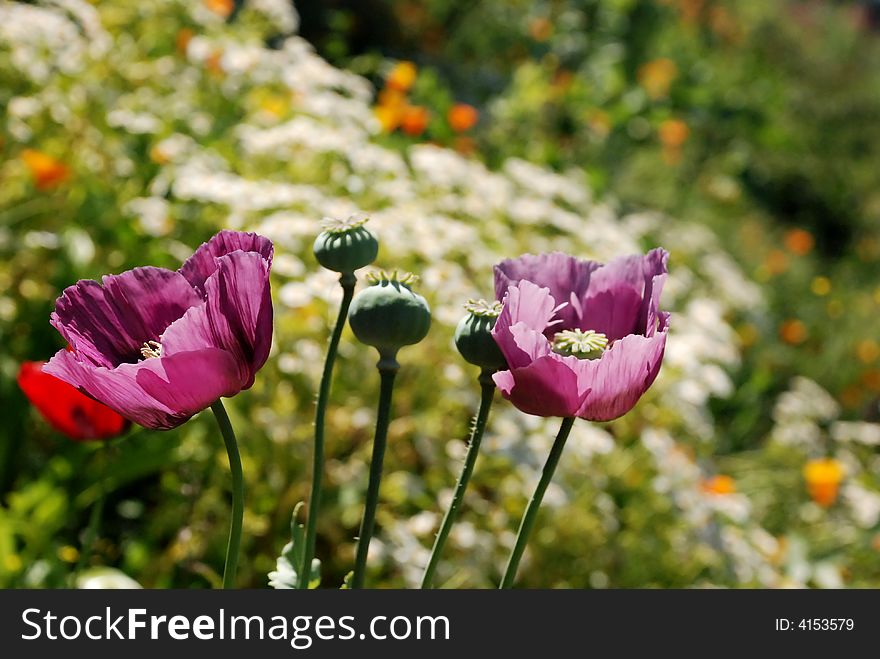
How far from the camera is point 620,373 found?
0.53 m

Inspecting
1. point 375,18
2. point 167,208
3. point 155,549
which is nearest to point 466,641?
point 155,549

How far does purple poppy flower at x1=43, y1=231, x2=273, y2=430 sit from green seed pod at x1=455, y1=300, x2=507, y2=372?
0.11 metres

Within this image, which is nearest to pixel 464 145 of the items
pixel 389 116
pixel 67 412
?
pixel 389 116

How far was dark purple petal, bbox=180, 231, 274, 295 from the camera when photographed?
0.54m

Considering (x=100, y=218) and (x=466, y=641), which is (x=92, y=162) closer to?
(x=100, y=218)

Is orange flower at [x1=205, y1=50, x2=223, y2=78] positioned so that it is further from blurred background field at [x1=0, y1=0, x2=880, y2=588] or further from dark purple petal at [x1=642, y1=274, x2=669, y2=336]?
dark purple petal at [x1=642, y1=274, x2=669, y2=336]

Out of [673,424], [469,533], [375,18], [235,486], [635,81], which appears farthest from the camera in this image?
[375,18]

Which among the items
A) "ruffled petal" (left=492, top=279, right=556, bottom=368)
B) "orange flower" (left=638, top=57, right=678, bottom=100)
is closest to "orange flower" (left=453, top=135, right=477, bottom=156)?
"orange flower" (left=638, top=57, right=678, bottom=100)

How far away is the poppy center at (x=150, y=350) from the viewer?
0.56 metres

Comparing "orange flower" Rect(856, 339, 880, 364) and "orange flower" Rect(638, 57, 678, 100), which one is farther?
"orange flower" Rect(638, 57, 678, 100)

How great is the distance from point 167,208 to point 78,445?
53 centimetres

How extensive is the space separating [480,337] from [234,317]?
0.45 feet

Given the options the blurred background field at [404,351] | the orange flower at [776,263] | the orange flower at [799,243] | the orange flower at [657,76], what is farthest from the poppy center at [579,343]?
the orange flower at [799,243]

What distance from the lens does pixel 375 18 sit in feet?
16.0
